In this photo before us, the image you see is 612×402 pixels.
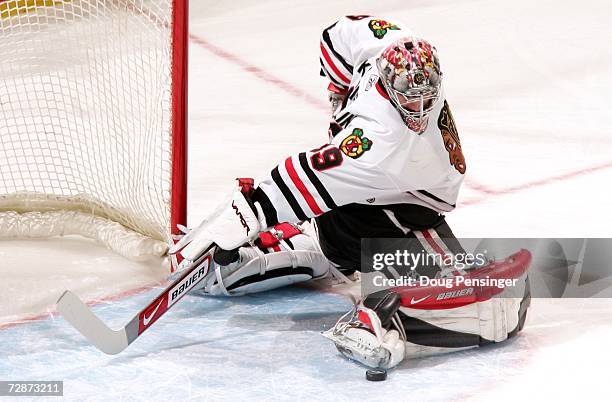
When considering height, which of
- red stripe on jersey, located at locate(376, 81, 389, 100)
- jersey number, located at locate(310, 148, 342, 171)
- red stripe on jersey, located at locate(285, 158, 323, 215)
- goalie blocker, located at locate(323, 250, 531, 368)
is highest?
red stripe on jersey, located at locate(376, 81, 389, 100)

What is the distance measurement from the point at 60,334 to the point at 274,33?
8.89 ft

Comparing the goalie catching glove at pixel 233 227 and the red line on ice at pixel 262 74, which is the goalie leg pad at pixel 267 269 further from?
the red line on ice at pixel 262 74

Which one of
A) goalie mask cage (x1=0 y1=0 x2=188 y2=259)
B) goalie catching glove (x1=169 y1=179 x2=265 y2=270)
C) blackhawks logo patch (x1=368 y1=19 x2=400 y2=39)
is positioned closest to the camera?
goalie catching glove (x1=169 y1=179 x2=265 y2=270)

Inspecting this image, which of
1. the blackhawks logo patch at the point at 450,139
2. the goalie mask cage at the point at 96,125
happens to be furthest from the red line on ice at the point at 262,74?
the blackhawks logo patch at the point at 450,139

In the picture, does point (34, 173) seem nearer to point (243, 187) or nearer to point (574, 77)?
point (243, 187)

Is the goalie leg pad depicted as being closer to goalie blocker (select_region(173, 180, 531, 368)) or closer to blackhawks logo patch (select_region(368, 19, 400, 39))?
goalie blocker (select_region(173, 180, 531, 368))

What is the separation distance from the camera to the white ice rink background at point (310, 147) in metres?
2.05

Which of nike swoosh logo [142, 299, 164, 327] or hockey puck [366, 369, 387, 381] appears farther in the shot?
nike swoosh logo [142, 299, 164, 327]

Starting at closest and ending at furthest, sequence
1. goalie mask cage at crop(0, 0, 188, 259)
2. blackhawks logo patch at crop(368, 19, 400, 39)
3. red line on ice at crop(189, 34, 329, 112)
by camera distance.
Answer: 1. blackhawks logo patch at crop(368, 19, 400, 39)
2. goalie mask cage at crop(0, 0, 188, 259)
3. red line on ice at crop(189, 34, 329, 112)

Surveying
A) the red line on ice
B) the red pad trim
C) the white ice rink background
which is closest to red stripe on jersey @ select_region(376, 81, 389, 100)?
the red pad trim

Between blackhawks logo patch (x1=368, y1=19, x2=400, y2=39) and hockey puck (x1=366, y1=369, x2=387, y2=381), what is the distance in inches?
27.8

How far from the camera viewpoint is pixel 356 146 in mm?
2078

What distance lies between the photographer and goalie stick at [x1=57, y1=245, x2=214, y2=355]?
2047 mm

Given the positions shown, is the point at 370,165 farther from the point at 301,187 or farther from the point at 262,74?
the point at 262,74
